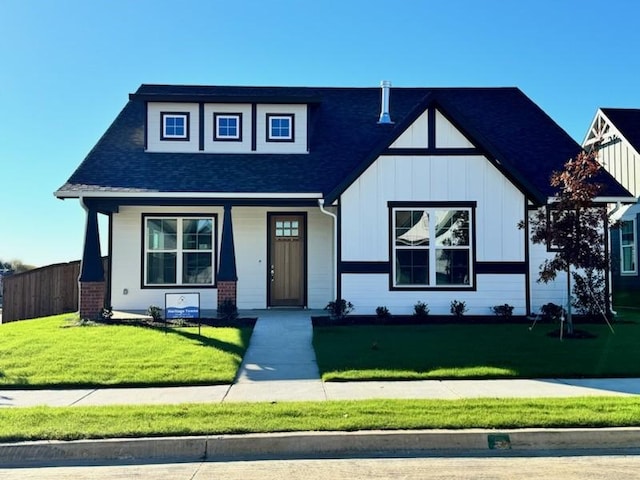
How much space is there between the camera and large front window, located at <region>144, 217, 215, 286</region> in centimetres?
1622

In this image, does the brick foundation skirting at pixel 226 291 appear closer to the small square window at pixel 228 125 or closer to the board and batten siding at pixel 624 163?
the small square window at pixel 228 125

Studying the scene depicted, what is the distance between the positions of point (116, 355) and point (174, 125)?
28.9 ft

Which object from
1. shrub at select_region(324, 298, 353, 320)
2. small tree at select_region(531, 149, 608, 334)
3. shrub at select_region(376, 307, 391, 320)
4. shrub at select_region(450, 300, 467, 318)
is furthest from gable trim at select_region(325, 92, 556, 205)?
shrub at select_region(450, 300, 467, 318)

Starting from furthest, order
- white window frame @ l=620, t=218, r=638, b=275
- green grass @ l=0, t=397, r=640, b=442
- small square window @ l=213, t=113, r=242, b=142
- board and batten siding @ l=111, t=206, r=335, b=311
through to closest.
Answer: white window frame @ l=620, t=218, r=638, b=275 < small square window @ l=213, t=113, r=242, b=142 < board and batten siding @ l=111, t=206, r=335, b=311 < green grass @ l=0, t=397, r=640, b=442

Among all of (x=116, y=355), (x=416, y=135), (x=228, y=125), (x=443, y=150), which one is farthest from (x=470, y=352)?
(x=228, y=125)

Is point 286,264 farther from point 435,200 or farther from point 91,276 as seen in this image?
point 91,276

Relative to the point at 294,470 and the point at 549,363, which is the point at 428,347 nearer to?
the point at 549,363

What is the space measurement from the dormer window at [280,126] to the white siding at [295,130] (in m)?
0.12

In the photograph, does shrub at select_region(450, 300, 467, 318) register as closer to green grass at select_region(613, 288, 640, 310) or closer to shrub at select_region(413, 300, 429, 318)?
shrub at select_region(413, 300, 429, 318)

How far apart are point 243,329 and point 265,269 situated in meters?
3.67

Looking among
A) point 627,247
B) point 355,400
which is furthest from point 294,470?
point 627,247

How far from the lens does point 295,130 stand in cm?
1723

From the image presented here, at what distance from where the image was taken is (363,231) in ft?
47.0

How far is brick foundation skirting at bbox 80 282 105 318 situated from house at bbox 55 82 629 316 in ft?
0.16
